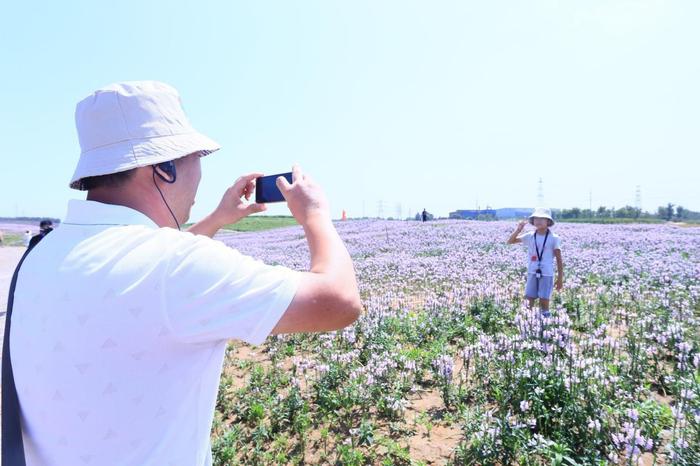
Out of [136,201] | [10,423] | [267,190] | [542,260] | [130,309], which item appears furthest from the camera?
[542,260]

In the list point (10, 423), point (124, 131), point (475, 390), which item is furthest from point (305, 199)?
point (475, 390)

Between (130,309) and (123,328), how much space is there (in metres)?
0.06

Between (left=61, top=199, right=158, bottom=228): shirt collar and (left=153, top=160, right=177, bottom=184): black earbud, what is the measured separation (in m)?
0.15

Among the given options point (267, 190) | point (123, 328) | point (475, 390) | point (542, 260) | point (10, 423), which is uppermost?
point (267, 190)

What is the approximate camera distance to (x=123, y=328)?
100 centimetres

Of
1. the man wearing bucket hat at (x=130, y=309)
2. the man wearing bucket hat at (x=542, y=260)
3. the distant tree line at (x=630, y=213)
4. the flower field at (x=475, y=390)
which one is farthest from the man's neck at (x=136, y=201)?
the distant tree line at (x=630, y=213)

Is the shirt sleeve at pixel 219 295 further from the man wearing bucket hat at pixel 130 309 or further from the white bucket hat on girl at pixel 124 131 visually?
the white bucket hat on girl at pixel 124 131

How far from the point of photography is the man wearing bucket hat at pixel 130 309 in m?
1.00

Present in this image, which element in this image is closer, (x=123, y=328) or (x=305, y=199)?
(x=123, y=328)

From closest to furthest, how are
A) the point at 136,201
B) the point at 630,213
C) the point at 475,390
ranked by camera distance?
the point at 136,201, the point at 475,390, the point at 630,213

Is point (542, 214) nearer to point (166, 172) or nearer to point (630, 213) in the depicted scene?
point (166, 172)

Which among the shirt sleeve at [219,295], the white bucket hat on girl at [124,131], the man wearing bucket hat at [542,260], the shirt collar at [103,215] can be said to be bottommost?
the man wearing bucket hat at [542,260]

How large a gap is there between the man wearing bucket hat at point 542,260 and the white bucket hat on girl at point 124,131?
7042mm

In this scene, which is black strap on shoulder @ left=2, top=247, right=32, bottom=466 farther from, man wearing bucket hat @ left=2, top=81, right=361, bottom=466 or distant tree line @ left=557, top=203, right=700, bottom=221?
distant tree line @ left=557, top=203, right=700, bottom=221
